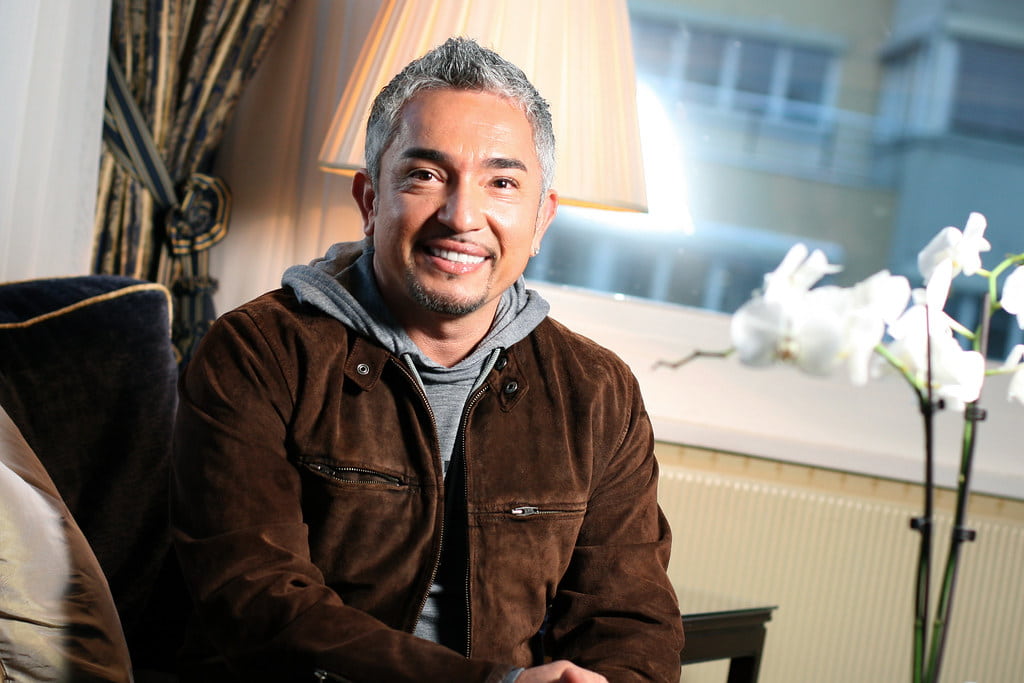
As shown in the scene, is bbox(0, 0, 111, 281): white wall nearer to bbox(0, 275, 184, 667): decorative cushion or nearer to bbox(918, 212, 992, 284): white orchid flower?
bbox(0, 275, 184, 667): decorative cushion

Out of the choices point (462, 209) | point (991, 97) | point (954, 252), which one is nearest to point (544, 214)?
point (462, 209)

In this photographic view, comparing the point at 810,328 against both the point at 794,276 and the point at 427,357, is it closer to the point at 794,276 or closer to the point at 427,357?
the point at 794,276

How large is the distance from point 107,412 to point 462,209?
24.1 inches

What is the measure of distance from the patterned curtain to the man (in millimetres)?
855

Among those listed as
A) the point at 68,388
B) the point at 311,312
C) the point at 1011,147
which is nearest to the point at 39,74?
the point at 68,388

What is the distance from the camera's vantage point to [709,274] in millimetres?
2734

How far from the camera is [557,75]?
1.82m

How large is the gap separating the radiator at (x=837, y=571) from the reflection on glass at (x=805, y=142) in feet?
1.94

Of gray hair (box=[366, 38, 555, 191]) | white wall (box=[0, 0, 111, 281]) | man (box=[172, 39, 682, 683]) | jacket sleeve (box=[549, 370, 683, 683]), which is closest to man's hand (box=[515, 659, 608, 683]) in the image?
man (box=[172, 39, 682, 683])

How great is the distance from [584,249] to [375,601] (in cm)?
159

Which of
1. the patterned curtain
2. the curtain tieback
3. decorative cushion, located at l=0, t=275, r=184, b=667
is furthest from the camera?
the curtain tieback

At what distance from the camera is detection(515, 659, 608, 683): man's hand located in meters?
1.15

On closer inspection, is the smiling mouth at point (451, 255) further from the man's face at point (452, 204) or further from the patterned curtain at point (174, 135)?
the patterned curtain at point (174, 135)

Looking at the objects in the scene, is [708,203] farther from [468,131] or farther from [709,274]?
[468,131]
